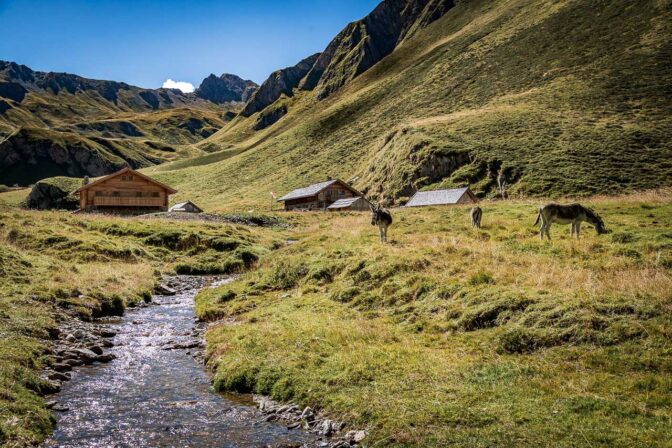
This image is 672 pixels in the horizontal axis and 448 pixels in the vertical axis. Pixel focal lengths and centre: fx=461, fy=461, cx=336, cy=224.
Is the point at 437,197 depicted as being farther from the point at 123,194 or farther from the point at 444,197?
the point at 123,194

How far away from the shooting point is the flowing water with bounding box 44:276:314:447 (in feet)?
32.5

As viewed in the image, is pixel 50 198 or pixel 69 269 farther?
pixel 50 198

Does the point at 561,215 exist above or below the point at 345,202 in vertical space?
below

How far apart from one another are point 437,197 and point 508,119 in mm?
29571

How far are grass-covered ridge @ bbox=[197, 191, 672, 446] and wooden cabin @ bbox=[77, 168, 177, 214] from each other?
214 ft

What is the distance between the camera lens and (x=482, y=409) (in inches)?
360

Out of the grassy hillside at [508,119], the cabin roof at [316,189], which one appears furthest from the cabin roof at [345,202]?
the grassy hillside at [508,119]

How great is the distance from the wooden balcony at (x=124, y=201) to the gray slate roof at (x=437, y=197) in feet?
147

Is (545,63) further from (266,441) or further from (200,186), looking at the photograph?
(266,441)

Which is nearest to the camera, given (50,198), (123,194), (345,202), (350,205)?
(123,194)

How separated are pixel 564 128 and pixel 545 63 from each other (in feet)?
131

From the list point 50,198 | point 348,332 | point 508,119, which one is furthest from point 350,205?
point 50,198

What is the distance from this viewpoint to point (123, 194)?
79625 mm

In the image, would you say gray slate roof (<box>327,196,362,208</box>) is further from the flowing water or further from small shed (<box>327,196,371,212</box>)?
the flowing water
